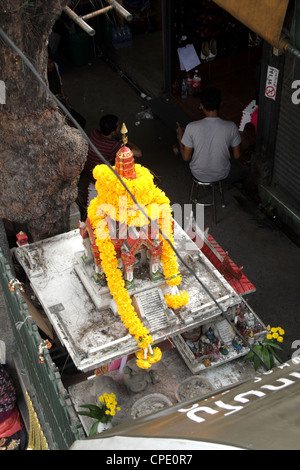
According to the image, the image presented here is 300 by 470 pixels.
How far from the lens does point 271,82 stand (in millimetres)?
7855

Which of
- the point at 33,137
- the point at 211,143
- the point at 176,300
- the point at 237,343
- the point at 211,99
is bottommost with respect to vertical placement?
the point at 237,343

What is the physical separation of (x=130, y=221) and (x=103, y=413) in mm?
1826

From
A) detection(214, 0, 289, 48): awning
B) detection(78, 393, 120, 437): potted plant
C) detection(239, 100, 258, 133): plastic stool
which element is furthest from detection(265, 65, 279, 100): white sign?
detection(78, 393, 120, 437): potted plant

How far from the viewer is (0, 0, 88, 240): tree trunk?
194 inches

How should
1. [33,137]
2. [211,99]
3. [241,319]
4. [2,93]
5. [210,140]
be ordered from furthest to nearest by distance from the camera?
[210,140]
[211,99]
[241,319]
[33,137]
[2,93]

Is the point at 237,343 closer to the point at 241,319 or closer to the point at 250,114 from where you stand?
the point at 241,319

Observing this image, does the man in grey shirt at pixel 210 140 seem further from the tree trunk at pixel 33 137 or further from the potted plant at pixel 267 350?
the potted plant at pixel 267 350

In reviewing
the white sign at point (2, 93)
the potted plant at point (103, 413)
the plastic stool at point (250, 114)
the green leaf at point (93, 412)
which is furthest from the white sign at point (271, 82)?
the green leaf at point (93, 412)

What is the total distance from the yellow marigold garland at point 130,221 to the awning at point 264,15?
8.85 feet

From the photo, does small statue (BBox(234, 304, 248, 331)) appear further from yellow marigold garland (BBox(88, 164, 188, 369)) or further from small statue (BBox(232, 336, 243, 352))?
yellow marigold garland (BBox(88, 164, 188, 369))

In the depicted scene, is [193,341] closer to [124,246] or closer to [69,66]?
[124,246]

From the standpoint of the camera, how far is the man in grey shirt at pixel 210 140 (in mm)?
7859

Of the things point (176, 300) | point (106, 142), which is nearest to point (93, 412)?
point (176, 300)

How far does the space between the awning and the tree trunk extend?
2.67m
